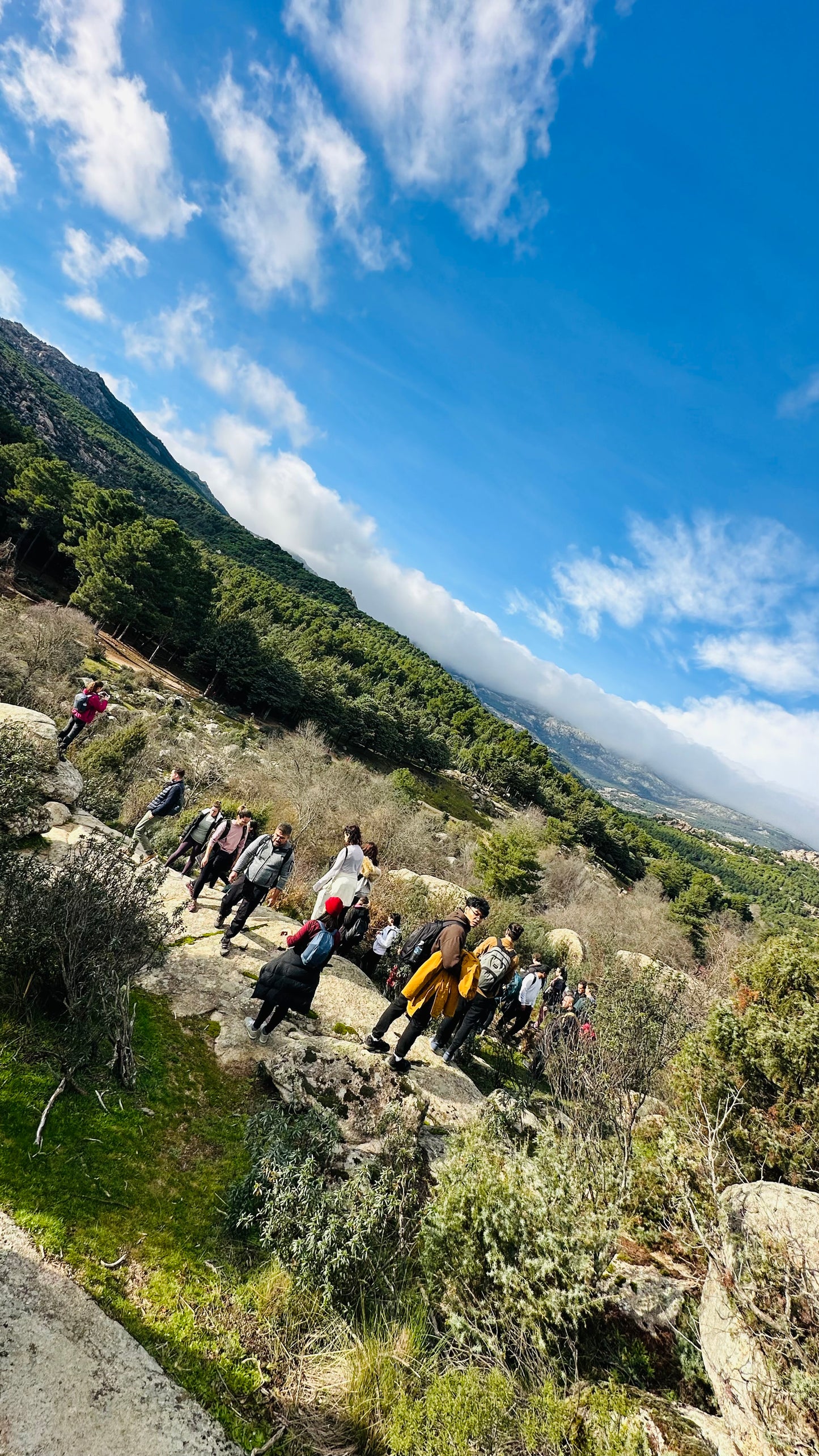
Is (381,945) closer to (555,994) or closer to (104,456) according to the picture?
(555,994)

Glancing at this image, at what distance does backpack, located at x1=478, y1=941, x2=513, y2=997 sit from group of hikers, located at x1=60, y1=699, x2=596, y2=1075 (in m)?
0.01

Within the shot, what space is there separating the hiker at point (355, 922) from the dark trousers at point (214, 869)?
6.87ft

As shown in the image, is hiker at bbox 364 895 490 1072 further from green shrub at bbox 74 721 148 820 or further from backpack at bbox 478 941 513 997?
green shrub at bbox 74 721 148 820

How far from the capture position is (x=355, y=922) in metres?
9.32

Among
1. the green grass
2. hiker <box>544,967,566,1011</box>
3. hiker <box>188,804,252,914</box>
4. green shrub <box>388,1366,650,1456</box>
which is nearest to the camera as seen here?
green shrub <box>388,1366,650,1456</box>

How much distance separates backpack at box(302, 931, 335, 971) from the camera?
539 cm

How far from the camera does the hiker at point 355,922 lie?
8.98 m

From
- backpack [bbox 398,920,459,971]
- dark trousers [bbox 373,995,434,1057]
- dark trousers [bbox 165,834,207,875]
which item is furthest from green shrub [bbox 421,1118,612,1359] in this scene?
dark trousers [bbox 165,834,207,875]

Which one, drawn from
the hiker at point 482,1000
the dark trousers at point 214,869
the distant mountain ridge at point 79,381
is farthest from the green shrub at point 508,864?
the distant mountain ridge at point 79,381

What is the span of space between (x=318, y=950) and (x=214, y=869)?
3.48 m

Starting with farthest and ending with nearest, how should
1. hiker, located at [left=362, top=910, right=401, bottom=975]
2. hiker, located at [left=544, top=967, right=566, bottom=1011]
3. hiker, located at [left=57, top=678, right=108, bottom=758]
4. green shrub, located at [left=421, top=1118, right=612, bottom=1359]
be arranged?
hiker, located at [left=544, top=967, right=566, bottom=1011]
hiker, located at [left=57, top=678, right=108, bottom=758]
hiker, located at [left=362, top=910, right=401, bottom=975]
green shrub, located at [left=421, top=1118, right=612, bottom=1359]

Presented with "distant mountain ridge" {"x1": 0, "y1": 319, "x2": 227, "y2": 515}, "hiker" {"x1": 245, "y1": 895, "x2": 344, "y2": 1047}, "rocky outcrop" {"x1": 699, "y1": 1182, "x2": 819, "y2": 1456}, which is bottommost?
"hiker" {"x1": 245, "y1": 895, "x2": 344, "y2": 1047}

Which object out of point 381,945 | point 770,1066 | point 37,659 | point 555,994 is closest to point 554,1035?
point 555,994

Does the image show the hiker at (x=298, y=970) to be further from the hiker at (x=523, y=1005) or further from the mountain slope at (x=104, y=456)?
the mountain slope at (x=104, y=456)
